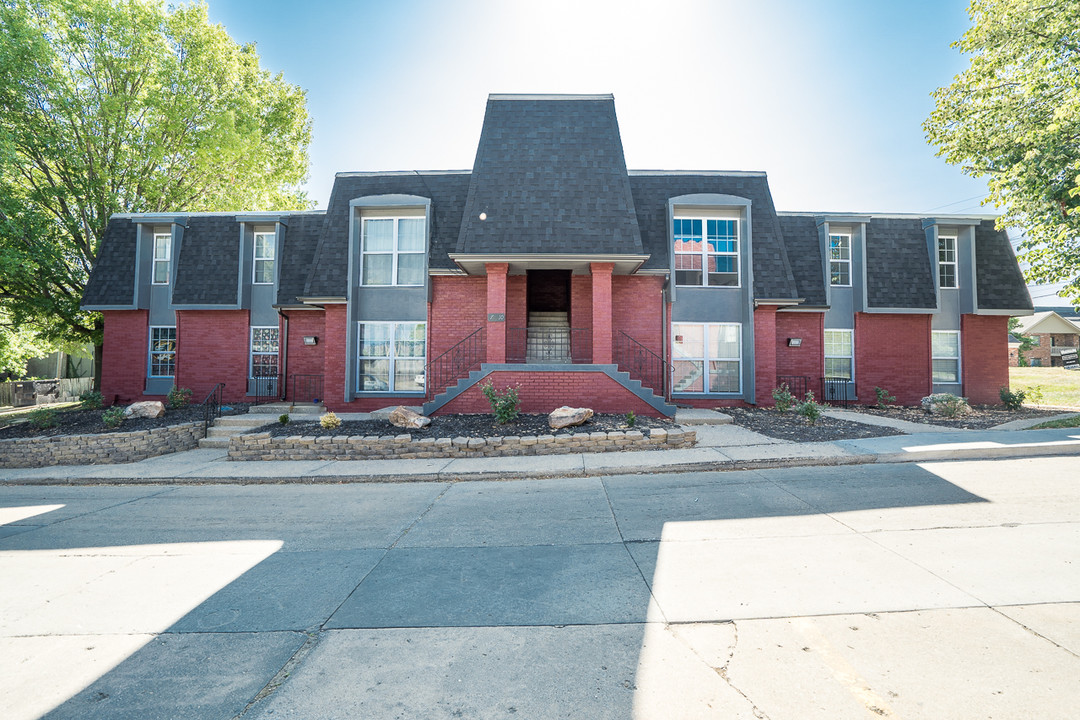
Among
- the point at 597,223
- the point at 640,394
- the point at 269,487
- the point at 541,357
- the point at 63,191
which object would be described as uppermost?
the point at 63,191

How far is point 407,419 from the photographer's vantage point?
10820 mm

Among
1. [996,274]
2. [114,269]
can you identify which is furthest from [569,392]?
[114,269]

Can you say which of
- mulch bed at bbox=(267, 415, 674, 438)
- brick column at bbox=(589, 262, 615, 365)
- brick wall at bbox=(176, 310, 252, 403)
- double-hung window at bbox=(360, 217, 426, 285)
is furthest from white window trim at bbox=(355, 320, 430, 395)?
brick column at bbox=(589, 262, 615, 365)

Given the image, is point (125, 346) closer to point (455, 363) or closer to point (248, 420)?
point (248, 420)

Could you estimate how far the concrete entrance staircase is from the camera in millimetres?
11836

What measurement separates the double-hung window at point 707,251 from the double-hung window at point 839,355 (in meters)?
4.84

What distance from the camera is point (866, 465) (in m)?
7.96

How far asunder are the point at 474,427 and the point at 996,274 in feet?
63.4

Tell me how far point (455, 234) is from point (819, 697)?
1362cm

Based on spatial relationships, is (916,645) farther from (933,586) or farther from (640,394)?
(640,394)

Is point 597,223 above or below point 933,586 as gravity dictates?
above

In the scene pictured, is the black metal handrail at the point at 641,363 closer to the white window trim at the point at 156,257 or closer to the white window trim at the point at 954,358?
the white window trim at the point at 954,358

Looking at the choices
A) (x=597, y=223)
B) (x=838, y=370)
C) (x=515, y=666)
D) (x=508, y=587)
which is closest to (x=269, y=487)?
(x=508, y=587)

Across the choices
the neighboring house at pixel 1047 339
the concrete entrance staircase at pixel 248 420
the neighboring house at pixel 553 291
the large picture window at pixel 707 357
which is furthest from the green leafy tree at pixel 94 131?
the neighboring house at pixel 1047 339
